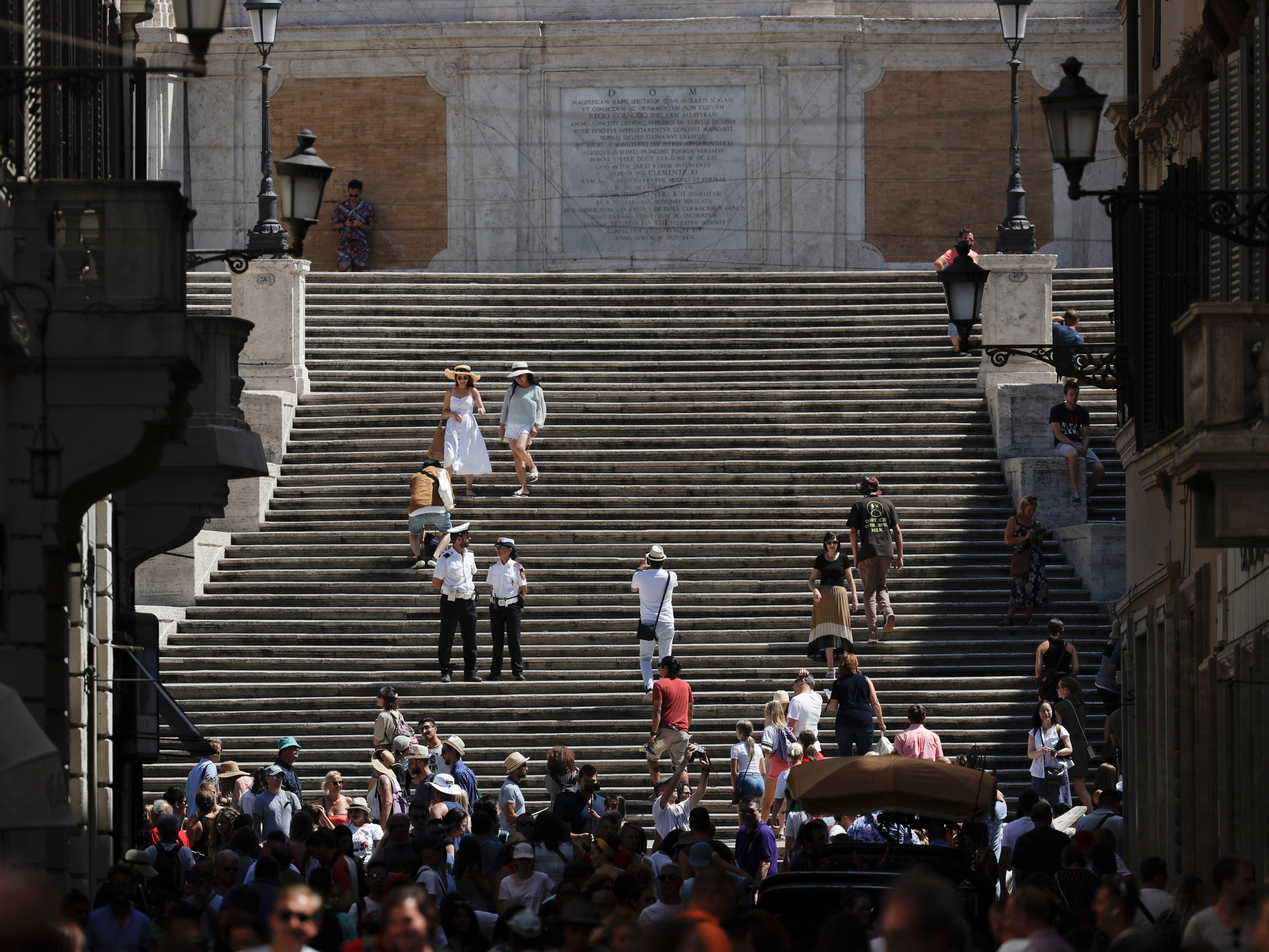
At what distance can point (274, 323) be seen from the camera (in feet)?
101

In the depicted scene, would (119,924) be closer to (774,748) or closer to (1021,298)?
(774,748)

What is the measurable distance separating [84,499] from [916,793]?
5360 millimetres

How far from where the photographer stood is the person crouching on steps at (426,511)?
25969mm

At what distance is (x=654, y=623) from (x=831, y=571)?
→ 1.65 meters

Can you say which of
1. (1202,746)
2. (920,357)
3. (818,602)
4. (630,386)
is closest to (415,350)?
(630,386)

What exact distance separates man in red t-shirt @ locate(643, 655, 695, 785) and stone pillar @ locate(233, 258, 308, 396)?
29.6ft

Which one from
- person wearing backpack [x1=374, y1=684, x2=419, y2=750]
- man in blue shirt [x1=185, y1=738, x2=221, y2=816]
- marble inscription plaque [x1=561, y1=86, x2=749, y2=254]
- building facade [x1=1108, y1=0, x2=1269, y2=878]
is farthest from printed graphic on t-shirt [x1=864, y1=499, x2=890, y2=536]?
marble inscription plaque [x1=561, y1=86, x2=749, y2=254]

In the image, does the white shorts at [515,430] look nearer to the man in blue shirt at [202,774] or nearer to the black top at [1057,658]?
the black top at [1057,658]

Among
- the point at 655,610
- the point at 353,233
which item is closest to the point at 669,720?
the point at 655,610

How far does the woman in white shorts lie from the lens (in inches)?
1083

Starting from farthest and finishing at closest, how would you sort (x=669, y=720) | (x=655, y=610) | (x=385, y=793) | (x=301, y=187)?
1. (x=655, y=610)
2. (x=669, y=720)
3. (x=385, y=793)
4. (x=301, y=187)

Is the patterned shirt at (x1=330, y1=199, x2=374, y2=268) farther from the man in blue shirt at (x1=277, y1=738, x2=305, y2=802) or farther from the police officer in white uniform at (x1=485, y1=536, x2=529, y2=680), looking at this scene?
the man in blue shirt at (x1=277, y1=738, x2=305, y2=802)

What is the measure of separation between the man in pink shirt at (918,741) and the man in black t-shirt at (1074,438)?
5.68 meters

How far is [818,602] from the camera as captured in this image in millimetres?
24188
